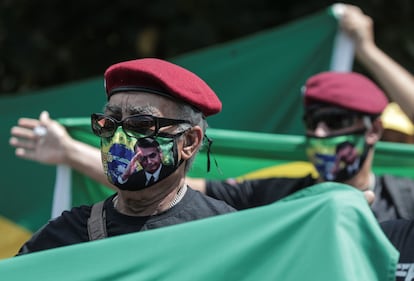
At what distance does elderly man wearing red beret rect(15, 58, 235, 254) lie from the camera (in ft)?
8.29

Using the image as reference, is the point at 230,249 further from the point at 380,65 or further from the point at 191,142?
the point at 380,65

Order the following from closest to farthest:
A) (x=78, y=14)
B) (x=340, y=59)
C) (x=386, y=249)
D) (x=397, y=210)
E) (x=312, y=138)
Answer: (x=386, y=249)
(x=397, y=210)
(x=312, y=138)
(x=340, y=59)
(x=78, y=14)

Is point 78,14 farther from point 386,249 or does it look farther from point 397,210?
point 386,249

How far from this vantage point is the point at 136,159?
252cm

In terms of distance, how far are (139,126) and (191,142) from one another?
18 centimetres

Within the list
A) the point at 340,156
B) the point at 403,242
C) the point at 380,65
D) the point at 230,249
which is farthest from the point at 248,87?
the point at 230,249

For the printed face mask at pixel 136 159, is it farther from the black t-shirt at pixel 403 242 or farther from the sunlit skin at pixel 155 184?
the black t-shirt at pixel 403 242

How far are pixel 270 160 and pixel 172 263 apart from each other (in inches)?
89.1

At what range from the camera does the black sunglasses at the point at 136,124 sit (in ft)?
8.27

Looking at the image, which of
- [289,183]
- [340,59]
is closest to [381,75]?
[340,59]

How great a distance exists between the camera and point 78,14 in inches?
237

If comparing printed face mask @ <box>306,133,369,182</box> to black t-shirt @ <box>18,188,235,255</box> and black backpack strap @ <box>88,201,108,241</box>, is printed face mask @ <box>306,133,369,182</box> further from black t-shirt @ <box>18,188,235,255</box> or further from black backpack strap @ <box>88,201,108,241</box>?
A: black backpack strap @ <box>88,201,108,241</box>

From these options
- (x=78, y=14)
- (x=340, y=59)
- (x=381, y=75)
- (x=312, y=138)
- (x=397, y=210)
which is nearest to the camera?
(x=397, y=210)

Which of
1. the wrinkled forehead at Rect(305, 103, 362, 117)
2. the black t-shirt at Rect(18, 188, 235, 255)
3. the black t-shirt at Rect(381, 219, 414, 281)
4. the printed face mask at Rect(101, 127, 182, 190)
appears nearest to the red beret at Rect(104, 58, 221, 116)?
the printed face mask at Rect(101, 127, 182, 190)
